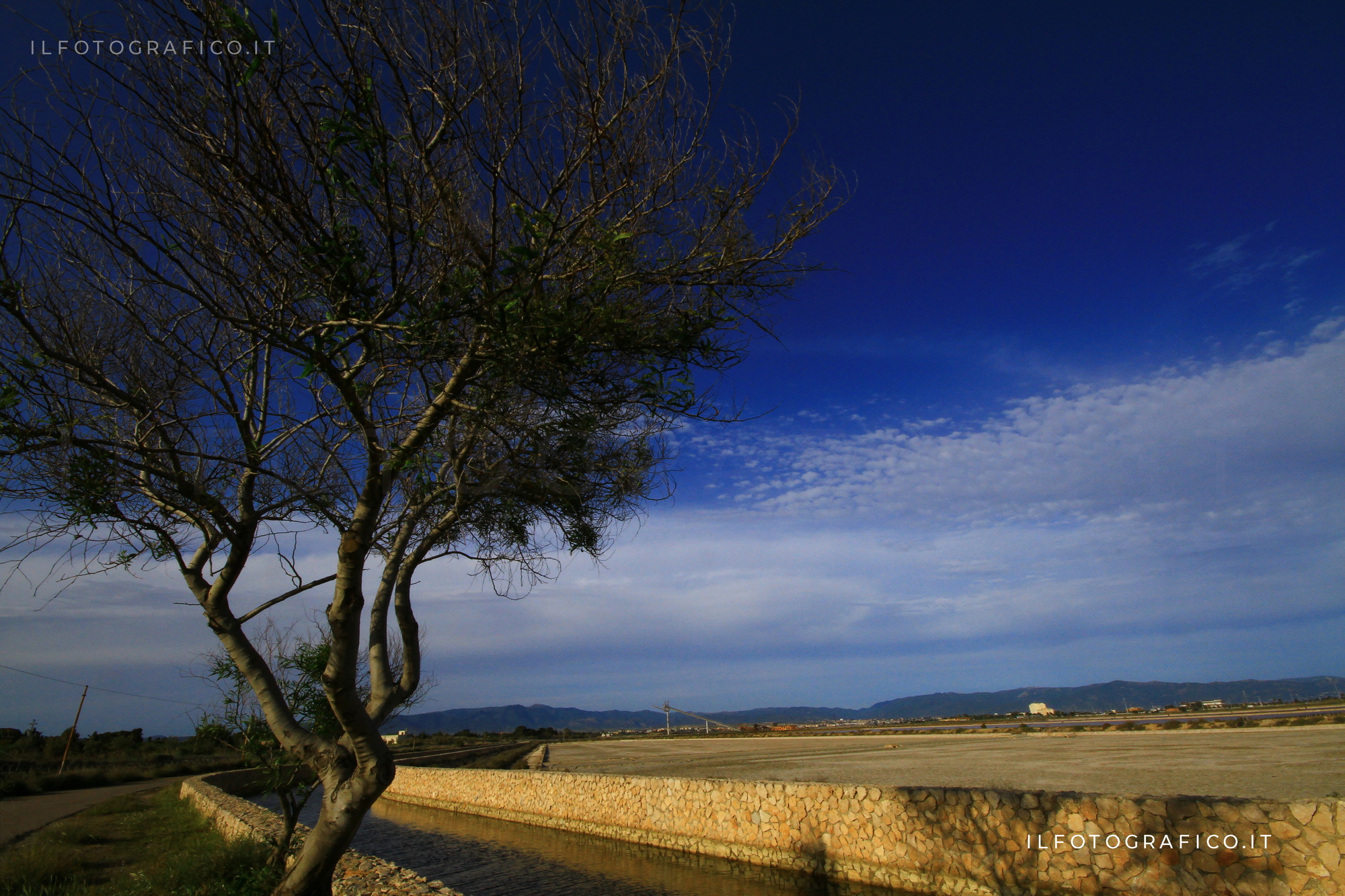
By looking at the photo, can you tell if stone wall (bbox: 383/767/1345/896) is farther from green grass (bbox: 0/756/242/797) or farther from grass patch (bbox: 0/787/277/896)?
green grass (bbox: 0/756/242/797)

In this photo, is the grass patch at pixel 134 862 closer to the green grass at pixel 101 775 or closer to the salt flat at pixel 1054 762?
Result: the salt flat at pixel 1054 762

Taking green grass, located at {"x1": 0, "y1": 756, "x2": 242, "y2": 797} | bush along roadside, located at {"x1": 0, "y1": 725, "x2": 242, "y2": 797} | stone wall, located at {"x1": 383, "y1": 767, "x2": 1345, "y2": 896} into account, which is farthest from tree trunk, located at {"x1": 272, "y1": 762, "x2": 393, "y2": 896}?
green grass, located at {"x1": 0, "y1": 756, "x2": 242, "y2": 797}

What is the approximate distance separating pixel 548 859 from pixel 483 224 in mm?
13491

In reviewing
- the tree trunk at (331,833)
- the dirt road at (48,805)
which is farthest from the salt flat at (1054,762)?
the dirt road at (48,805)

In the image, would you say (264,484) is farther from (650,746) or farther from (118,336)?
(650,746)

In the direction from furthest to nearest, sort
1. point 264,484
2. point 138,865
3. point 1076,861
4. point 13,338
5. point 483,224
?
point 138,865, point 1076,861, point 264,484, point 13,338, point 483,224

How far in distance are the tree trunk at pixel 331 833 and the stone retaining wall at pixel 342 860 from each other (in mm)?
3348

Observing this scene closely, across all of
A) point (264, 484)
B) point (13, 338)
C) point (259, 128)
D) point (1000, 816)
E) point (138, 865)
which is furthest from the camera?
point (138, 865)

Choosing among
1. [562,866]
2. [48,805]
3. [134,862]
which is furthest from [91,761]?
[562,866]

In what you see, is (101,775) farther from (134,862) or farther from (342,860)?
(342,860)

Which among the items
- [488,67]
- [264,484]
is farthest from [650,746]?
[488,67]

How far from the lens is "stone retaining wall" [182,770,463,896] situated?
25.5 feet

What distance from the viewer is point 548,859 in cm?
1350

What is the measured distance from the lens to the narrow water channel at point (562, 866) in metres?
10.5
